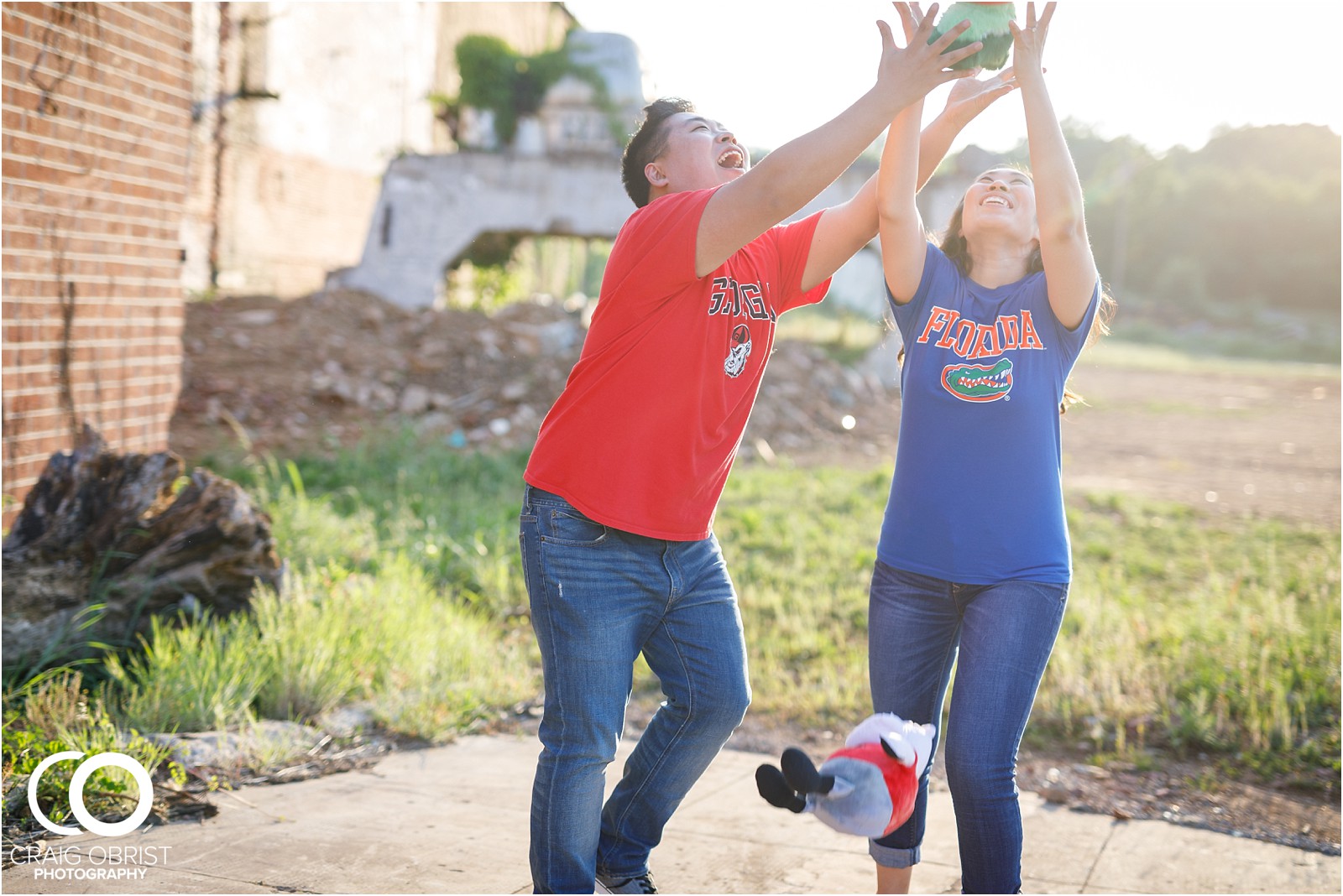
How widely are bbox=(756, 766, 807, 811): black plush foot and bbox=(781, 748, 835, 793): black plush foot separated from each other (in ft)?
0.06

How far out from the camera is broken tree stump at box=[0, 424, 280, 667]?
4.31 meters

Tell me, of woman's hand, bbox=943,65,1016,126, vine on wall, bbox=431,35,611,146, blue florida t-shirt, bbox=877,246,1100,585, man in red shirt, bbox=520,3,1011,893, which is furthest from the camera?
vine on wall, bbox=431,35,611,146

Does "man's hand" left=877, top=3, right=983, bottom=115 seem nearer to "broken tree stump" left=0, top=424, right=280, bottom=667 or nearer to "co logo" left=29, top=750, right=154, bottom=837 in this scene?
"co logo" left=29, top=750, right=154, bottom=837

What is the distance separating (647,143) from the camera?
2.82 metres

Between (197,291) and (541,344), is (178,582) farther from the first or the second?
(197,291)

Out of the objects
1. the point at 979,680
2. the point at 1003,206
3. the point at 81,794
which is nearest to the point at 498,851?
the point at 81,794

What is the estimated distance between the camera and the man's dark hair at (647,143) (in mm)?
2799

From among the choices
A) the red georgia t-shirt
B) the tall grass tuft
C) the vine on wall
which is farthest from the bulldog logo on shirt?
the vine on wall

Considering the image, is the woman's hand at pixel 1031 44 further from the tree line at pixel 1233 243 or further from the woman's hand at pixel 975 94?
the tree line at pixel 1233 243

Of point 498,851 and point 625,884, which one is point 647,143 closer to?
point 625,884

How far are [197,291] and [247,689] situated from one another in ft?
41.0

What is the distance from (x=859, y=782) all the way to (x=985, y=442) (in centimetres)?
85

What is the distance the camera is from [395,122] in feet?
68.5

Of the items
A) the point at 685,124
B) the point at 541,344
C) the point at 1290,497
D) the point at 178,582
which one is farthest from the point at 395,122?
the point at 685,124
